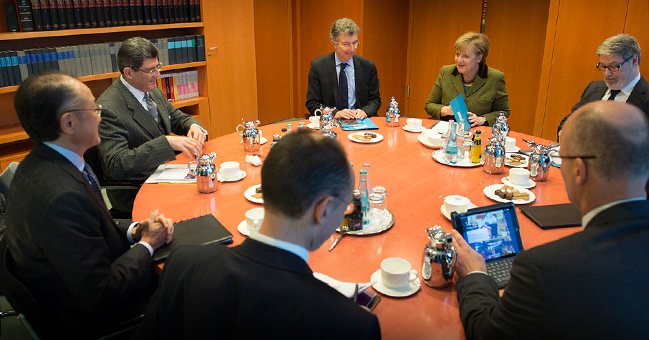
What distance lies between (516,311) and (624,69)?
2.86m

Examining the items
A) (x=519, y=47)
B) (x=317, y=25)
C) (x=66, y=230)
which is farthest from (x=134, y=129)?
(x=519, y=47)

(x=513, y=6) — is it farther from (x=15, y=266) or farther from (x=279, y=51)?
(x=15, y=266)

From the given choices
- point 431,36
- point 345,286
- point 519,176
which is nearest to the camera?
point 345,286

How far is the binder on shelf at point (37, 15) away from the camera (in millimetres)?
3914

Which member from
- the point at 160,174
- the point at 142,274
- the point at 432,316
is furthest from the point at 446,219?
the point at 160,174

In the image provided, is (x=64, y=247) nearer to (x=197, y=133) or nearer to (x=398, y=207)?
(x=398, y=207)

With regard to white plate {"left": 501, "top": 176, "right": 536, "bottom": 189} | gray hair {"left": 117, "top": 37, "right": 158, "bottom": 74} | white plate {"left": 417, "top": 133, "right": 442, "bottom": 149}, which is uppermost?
gray hair {"left": 117, "top": 37, "right": 158, "bottom": 74}

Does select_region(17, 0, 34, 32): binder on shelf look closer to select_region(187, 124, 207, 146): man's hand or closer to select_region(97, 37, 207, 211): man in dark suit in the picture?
select_region(97, 37, 207, 211): man in dark suit

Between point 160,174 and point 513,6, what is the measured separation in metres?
4.85

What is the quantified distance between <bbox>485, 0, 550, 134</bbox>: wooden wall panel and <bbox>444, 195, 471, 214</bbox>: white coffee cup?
430 centimetres

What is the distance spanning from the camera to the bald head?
1.29m

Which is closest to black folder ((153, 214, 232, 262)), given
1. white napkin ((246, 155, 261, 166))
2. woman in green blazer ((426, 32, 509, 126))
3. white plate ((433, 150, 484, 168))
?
white napkin ((246, 155, 261, 166))

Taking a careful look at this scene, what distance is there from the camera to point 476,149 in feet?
9.18

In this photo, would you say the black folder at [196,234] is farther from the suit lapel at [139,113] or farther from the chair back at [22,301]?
the suit lapel at [139,113]
